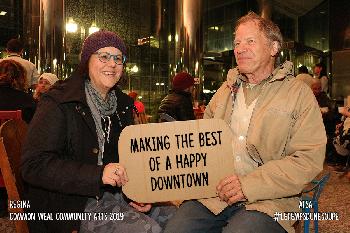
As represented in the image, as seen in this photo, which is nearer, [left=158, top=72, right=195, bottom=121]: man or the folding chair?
the folding chair

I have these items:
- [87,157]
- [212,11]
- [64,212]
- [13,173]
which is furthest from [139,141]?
[212,11]

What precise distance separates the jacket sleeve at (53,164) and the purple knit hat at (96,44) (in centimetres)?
45

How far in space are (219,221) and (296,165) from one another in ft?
1.87

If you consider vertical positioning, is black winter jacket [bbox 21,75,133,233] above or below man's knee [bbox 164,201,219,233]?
above

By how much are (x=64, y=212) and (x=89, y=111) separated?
56 centimetres

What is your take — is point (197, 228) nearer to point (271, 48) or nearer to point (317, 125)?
point (317, 125)

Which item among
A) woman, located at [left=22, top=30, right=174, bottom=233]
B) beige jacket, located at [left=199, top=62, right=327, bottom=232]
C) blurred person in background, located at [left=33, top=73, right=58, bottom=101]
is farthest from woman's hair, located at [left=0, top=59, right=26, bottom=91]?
beige jacket, located at [left=199, top=62, right=327, bottom=232]

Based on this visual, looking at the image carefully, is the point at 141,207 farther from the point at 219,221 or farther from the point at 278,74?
the point at 278,74

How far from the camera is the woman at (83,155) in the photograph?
6.70 ft

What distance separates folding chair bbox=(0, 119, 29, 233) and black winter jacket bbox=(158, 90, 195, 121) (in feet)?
12.3

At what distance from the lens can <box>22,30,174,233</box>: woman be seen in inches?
80.4

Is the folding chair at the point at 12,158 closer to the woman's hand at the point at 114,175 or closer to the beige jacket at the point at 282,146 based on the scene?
the woman's hand at the point at 114,175

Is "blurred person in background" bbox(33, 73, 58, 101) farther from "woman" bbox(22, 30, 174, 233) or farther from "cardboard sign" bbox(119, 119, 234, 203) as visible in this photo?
"cardboard sign" bbox(119, 119, 234, 203)

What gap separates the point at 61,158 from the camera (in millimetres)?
2133
